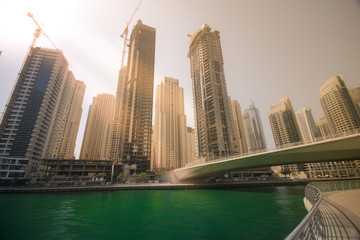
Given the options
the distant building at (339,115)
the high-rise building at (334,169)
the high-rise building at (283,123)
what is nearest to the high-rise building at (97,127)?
the high-rise building at (283,123)

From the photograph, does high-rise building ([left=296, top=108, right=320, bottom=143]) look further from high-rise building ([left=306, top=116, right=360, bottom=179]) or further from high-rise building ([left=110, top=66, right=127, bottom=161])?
high-rise building ([left=110, top=66, right=127, bottom=161])

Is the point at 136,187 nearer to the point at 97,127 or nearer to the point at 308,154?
the point at 308,154

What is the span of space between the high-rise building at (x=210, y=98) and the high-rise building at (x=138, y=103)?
38.2 meters

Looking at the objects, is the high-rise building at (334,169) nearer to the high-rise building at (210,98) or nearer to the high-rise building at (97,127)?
the high-rise building at (210,98)

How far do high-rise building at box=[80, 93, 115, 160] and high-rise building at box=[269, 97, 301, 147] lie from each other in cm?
17040

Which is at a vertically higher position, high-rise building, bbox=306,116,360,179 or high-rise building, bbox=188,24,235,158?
high-rise building, bbox=188,24,235,158

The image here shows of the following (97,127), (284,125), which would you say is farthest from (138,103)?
(284,125)

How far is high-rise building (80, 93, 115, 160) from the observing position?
152 meters

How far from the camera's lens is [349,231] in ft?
23.4

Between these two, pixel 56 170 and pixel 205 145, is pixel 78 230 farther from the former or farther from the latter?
pixel 56 170

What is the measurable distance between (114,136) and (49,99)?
52.3 meters

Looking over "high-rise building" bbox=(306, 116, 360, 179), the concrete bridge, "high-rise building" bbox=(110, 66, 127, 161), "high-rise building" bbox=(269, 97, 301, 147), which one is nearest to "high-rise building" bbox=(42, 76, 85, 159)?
"high-rise building" bbox=(110, 66, 127, 161)

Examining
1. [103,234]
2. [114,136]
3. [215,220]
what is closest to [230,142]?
[215,220]

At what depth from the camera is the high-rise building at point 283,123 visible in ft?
454
